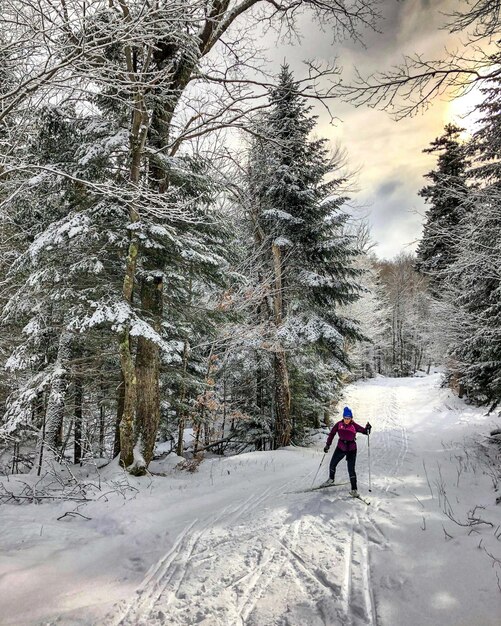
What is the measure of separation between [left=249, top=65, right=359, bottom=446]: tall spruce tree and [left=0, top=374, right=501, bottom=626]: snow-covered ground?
6442mm

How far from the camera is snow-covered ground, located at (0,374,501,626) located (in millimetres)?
3156

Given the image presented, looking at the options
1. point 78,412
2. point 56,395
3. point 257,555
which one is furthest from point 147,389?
point 78,412

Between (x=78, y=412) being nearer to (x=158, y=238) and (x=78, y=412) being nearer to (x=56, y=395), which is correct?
(x=56, y=395)

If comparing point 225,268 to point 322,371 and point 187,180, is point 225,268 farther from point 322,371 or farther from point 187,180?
point 322,371

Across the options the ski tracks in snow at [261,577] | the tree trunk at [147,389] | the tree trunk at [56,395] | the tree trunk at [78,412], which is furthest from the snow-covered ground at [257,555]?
the tree trunk at [78,412]

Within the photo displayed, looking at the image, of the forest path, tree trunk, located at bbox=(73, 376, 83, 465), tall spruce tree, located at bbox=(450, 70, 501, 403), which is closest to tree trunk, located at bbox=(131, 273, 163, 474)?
the forest path

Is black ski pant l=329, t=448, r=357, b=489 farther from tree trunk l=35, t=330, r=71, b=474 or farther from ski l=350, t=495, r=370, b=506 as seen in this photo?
tree trunk l=35, t=330, r=71, b=474

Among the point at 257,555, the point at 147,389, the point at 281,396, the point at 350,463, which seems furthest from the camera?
the point at 281,396

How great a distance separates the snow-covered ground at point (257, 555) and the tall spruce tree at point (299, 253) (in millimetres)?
6442

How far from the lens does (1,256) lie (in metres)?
8.55

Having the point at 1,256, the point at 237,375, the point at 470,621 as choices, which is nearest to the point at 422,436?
the point at 237,375

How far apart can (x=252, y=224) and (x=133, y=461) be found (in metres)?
10.3

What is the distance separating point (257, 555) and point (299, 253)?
11.7 metres

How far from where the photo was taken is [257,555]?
13.4 ft
